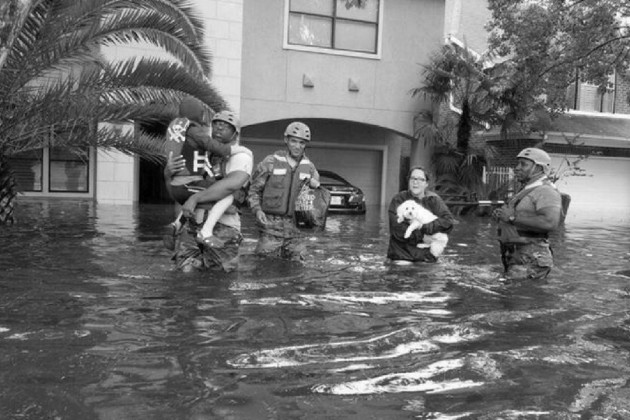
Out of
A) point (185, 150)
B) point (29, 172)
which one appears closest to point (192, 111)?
point (185, 150)

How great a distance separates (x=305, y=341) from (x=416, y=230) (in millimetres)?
3658

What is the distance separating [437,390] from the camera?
4.08 meters

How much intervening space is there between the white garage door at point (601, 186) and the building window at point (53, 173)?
54.0ft

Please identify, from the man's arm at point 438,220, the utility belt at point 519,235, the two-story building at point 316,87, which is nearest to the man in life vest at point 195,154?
the man's arm at point 438,220

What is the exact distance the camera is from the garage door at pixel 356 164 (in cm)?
2503

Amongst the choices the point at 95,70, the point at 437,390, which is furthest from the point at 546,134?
the point at 437,390

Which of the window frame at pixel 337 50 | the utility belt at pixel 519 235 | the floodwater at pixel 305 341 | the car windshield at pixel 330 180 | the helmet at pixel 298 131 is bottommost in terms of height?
the floodwater at pixel 305 341

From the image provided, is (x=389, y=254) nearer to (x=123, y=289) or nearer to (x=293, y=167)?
(x=293, y=167)

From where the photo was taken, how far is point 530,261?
7746 millimetres

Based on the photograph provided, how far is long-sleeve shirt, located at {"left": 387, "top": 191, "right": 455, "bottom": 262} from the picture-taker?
834 cm

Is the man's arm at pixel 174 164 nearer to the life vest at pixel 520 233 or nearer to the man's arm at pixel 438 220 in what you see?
the man's arm at pixel 438 220

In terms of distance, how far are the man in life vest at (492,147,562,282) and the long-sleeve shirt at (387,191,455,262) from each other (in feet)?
2.34

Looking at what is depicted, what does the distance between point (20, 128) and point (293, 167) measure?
4.72 metres

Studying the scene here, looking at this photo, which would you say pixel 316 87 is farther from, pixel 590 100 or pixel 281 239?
pixel 281 239
